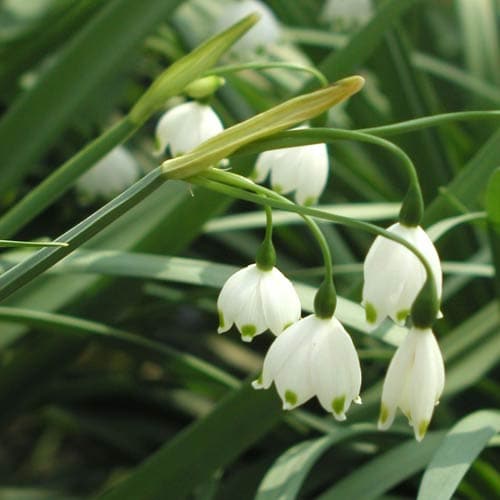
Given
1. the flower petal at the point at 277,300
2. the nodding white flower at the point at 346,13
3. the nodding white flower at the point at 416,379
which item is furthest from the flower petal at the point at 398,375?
the nodding white flower at the point at 346,13

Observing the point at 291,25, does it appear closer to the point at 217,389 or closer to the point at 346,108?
the point at 346,108

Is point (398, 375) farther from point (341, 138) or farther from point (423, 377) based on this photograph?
point (341, 138)

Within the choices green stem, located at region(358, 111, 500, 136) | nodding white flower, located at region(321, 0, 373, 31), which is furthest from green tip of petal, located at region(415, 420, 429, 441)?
nodding white flower, located at region(321, 0, 373, 31)

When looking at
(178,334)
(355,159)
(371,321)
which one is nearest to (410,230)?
(371,321)

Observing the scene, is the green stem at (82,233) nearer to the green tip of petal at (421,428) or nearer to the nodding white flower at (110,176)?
the green tip of petal at (421,428)

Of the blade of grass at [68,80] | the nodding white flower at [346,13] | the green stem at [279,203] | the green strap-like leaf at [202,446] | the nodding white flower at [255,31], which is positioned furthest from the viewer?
the nodding white flower at [346,13]

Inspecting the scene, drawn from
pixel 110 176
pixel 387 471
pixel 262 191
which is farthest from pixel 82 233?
pixel 110 176

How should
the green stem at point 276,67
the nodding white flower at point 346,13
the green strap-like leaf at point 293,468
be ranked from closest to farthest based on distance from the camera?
the green stem at point 276,67 → the green strap-like leaf at point 293,468 → the nodding white flower at point 346,13
